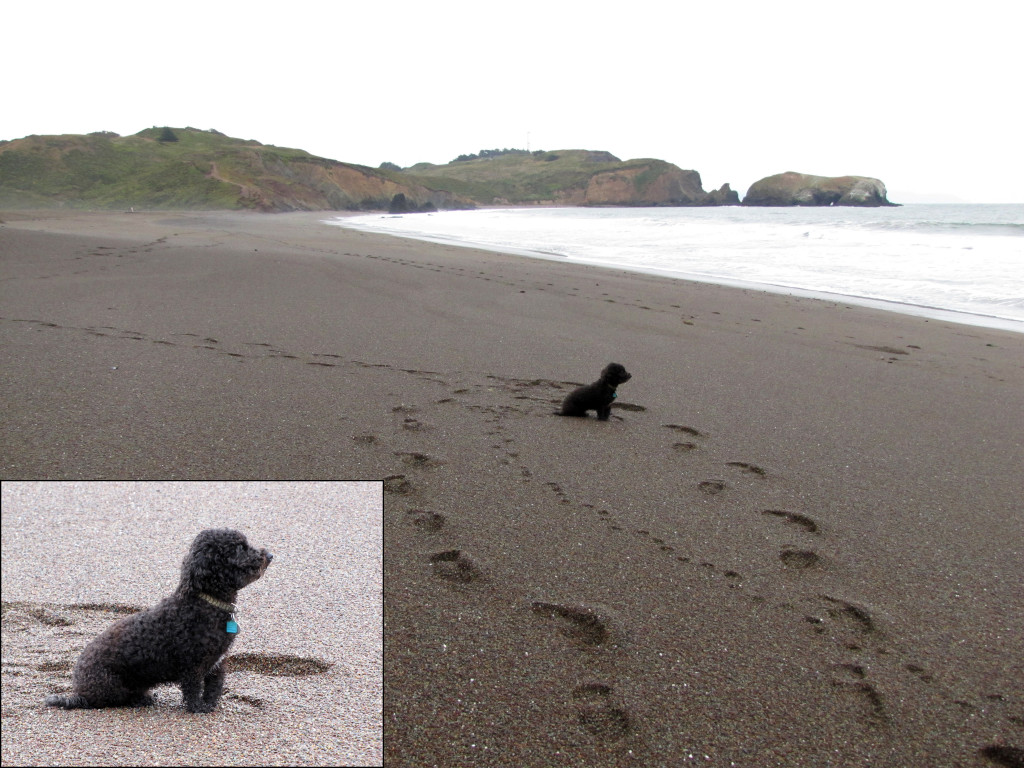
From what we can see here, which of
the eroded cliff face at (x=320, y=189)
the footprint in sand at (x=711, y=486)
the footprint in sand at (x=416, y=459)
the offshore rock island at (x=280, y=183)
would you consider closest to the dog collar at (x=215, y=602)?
the footprint in sand at (x=416, y=459)

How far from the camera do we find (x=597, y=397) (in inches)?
184

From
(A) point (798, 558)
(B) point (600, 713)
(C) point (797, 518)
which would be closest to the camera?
(B) point (600, 713)

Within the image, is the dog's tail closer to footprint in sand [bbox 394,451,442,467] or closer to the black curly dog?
the black curly dog

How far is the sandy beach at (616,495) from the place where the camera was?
2.10 meters

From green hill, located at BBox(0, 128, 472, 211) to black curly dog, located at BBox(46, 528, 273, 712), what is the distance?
58.9 meters

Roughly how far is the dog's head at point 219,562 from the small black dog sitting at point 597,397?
122 inches

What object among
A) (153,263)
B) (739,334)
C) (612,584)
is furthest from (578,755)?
(153,263)

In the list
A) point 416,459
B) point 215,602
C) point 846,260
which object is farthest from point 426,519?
point 846,260

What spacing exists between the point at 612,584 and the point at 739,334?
580 cm

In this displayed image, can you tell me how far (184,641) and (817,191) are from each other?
133 m

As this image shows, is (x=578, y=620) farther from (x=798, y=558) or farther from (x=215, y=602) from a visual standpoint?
(x=215, y=602)

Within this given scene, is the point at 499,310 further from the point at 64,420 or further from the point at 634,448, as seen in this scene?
the point at 64,420

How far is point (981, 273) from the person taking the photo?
1501 centimetres

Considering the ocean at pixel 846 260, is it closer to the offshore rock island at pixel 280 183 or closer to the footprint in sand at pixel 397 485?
the footprint in sand at pixel 397 485
